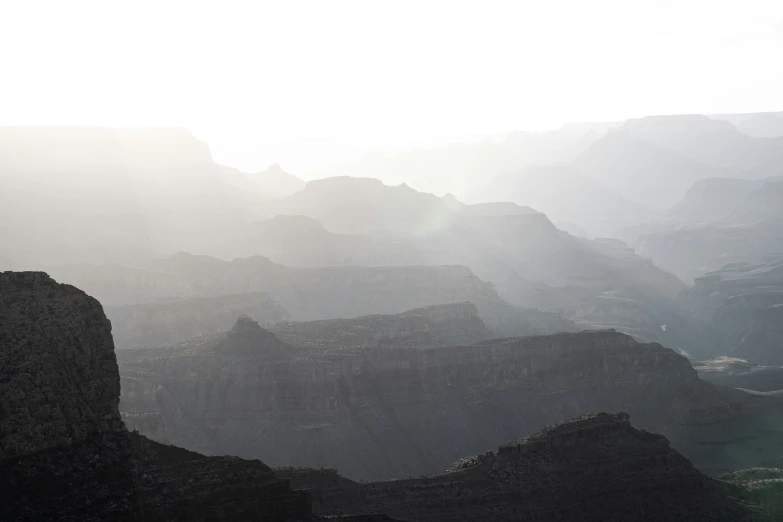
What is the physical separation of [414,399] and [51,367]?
58127mm

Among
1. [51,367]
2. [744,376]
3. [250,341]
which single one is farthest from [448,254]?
[51,367]

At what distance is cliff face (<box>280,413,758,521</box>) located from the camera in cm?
4709

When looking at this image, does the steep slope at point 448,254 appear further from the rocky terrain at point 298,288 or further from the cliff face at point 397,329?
the cliff face at point 397,329

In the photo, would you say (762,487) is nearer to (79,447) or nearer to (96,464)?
(96,464)

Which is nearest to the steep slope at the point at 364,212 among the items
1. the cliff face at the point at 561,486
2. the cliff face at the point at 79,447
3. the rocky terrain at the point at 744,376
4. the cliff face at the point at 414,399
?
the rocky terrain at the point at 744,376

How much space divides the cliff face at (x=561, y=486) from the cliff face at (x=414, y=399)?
23.9m

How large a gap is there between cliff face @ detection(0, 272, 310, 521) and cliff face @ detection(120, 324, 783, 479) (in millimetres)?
31579

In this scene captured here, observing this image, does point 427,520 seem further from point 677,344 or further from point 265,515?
point 677,344

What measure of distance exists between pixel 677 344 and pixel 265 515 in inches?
5460

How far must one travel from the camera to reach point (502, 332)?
12462 centimetres

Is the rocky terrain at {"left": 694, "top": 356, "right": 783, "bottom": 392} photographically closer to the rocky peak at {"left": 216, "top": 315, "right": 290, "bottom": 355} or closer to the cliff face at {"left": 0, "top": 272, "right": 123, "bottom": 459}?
the rocky peak at {"left": 216, "top": 315, "right": 290, "bottom": 355}

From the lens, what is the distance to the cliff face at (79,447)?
3083 centimetres

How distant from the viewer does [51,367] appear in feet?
107

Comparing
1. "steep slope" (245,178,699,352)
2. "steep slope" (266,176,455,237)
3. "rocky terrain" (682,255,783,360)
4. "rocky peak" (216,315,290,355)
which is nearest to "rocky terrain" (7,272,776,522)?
"rocky peak" (216,315,290,355)
